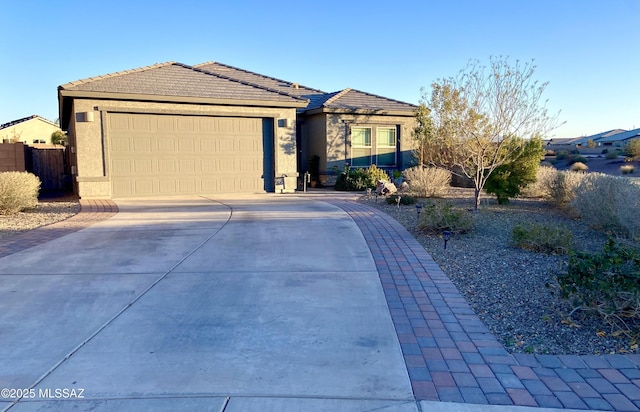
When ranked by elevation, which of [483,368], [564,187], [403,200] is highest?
[564,187]

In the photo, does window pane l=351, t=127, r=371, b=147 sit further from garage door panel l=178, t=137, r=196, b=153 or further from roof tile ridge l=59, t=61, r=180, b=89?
roof tile ridge l=59, t=61, r=180, b=89

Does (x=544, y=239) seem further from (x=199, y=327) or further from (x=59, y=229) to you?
(x=59, y=229)

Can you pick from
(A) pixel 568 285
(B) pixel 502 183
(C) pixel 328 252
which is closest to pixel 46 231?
(C) pixel 328 252

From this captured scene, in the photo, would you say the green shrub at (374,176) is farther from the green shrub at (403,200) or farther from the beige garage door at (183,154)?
the green shrub at (403,200)

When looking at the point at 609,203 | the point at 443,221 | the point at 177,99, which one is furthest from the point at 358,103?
the point at 609,203

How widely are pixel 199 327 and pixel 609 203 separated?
771cm

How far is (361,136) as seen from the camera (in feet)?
65.8

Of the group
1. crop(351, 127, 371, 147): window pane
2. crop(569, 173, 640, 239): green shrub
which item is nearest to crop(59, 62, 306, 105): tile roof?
crop(351, 127, 371, 147): window pane

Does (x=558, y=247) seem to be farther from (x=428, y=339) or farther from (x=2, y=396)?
(x=2, y=396)

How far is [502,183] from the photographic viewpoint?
12609 mm

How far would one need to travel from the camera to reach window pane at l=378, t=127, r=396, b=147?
20359 millimetres

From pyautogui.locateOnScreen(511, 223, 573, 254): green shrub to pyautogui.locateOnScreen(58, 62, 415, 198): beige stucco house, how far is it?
10.9m

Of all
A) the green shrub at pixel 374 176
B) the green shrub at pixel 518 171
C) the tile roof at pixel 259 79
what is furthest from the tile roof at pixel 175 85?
the green shrub at pixel 518 171

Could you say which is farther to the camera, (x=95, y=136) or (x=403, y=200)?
(x=95, y=136)
